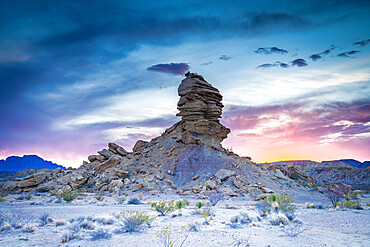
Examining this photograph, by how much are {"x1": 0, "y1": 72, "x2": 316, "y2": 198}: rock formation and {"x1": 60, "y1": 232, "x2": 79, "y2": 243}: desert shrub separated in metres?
19.9

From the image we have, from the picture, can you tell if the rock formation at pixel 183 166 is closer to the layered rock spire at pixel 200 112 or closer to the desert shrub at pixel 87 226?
the layered rock spire at pixel 200 112

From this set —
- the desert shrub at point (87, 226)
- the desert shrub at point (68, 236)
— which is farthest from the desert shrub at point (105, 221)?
the desert shrub at point (68, 236)

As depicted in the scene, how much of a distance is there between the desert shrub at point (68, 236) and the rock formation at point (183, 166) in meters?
19.9

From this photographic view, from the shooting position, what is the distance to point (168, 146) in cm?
4091

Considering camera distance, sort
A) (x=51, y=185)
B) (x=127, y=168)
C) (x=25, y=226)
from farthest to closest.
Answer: (x=127, y=168) < (x=51, y=185) < (x=25, y=226)

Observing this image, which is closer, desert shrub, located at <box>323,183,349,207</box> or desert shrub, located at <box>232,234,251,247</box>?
desert shrub, located at <box>232,234,251,247</box>

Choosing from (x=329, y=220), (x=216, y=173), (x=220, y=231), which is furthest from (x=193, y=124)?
(x=220, y=231)

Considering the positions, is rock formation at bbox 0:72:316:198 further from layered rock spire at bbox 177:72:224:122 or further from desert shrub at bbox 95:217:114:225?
desert shrub at bbox 95:217:114:225

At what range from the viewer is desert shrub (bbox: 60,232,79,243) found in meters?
8.89

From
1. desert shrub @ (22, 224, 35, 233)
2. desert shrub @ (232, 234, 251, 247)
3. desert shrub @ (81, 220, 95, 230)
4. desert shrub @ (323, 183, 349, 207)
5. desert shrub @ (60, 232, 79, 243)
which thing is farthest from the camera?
desert shrub @ (323, 183, 349, 207)

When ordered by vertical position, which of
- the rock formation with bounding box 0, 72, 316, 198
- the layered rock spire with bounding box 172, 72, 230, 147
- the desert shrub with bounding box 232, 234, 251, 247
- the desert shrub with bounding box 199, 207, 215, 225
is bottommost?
the desert shrub with bounding box 232, 234, 251, 247

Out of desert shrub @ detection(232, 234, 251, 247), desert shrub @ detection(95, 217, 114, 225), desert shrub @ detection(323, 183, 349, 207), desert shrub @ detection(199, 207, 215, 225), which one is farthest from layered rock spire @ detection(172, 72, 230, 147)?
desert shrub @ detection(232, 234, 251, 247)

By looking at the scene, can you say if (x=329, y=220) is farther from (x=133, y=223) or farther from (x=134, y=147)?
(x=134, y=147)

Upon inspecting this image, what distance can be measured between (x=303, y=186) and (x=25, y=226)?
122 feet
